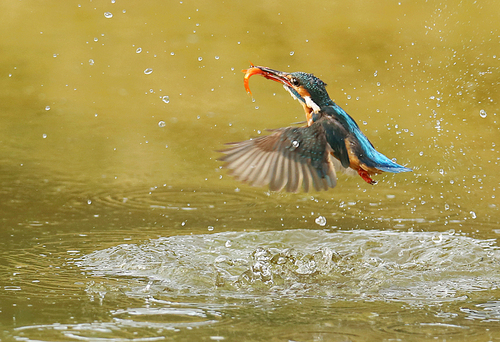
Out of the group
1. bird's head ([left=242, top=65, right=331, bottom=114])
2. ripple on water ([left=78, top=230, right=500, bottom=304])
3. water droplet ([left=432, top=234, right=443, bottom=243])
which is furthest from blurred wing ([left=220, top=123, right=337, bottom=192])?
water droplet ([left=432, top=234, right=443, bottom=243])

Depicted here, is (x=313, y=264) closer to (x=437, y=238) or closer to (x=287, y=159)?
(x=287, y=159)

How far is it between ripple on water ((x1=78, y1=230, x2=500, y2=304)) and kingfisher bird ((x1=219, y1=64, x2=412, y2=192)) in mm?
373

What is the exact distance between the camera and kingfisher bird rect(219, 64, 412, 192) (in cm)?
325

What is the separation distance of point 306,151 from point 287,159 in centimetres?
10

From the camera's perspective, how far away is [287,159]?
3.35 m

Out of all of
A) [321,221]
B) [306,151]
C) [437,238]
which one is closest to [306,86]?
[306,151]

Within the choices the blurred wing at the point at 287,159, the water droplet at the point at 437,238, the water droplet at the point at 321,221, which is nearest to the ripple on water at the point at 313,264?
the water droplet at the point at 437,238

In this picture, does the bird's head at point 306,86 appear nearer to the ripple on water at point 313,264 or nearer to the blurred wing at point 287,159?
the blurred wing at point 287,159

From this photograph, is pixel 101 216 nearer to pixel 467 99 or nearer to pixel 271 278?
pixel 271 278

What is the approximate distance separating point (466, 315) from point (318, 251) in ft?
3.19

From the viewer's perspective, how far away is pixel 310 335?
2.28m

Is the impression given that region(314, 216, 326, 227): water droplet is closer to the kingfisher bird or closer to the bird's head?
the kingfisher bird

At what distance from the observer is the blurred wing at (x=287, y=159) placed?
129 inches

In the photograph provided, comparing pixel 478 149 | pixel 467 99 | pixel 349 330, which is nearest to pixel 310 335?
pixel 349 330
